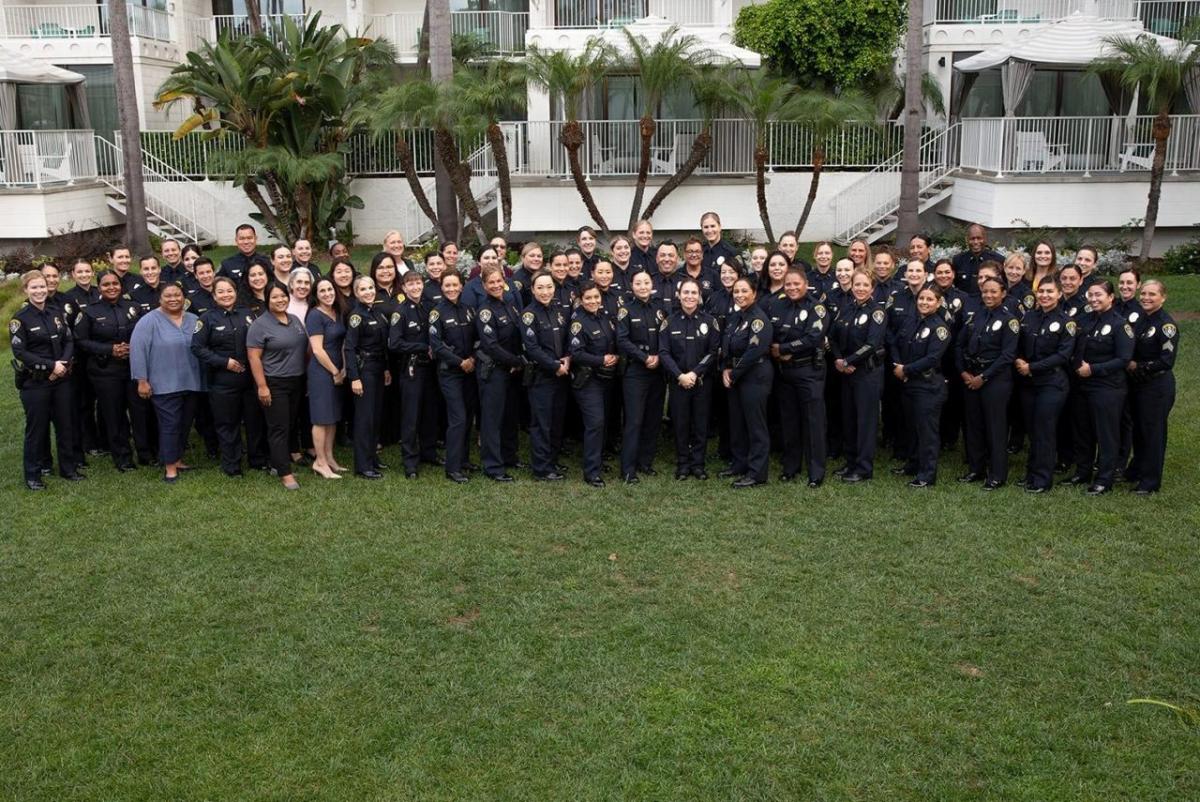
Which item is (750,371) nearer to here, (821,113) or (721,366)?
(721,366)

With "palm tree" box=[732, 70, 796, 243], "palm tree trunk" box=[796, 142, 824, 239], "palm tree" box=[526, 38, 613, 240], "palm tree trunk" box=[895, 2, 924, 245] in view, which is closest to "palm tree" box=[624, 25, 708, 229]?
"palm tree" box=[526, 38, 613, 240]

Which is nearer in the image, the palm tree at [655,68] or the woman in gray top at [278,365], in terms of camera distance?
the woman in gray top at [278,365]

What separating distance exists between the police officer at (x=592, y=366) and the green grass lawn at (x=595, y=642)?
321mm

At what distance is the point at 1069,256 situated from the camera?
19703 millimetres

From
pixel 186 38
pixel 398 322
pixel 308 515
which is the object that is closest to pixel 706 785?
pixel 308 515

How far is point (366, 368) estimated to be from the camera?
966cm

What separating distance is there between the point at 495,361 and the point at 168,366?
2571mm

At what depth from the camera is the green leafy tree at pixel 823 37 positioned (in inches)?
882

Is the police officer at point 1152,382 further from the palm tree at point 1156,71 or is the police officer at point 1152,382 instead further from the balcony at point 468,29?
the balcony at point 468,29

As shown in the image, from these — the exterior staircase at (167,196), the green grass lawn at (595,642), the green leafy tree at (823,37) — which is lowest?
the green grass lawn at (595,642)

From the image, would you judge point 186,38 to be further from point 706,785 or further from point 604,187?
point 706,785

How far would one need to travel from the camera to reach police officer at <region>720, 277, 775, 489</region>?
9414 mm

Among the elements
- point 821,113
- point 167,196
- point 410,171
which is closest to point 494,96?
point 410,171

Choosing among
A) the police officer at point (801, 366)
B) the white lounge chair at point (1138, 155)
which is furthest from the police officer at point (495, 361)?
the white lounge chair at point (1138, 155)
